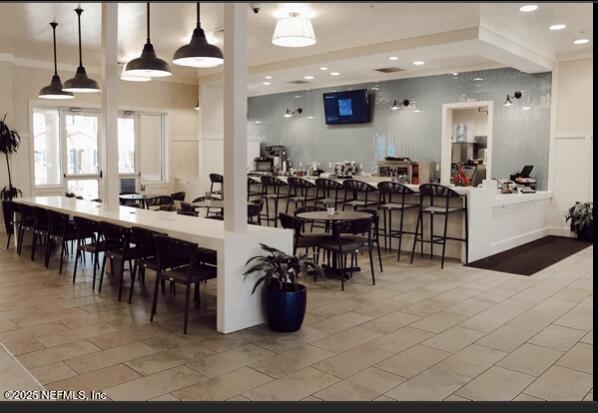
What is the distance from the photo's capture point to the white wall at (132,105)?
907 cm

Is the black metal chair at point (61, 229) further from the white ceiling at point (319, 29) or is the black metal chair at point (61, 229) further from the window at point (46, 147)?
the window at point (46, 147)

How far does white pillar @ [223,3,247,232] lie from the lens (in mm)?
4266

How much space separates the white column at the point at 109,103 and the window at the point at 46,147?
14.5 feet

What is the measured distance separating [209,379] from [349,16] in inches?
191

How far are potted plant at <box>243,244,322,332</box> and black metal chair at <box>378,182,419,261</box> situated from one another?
10.7 ft

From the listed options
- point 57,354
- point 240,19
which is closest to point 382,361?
point 57,354

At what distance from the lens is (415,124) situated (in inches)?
410

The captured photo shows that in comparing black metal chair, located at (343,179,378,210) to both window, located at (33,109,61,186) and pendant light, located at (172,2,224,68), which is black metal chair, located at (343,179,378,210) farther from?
window, located at (33,109,61,186)

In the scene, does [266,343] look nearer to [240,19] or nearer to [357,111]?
[240,19]

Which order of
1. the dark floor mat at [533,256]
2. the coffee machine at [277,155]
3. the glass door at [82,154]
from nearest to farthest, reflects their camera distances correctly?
the dark floor mat at [533,256] < the glass door at [82,154] < the coffee machine at [277,155]

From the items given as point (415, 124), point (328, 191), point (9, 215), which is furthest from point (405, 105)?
point (9, 215)

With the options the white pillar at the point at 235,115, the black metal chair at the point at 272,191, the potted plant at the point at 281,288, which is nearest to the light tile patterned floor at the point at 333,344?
the potted plant at the point at 281,288

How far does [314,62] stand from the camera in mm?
8398

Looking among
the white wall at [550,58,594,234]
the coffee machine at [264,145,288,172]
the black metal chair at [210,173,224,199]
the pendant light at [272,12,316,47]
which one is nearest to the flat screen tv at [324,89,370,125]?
the coffee machine at [264,145,288,172]
